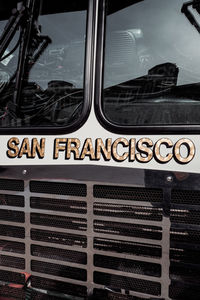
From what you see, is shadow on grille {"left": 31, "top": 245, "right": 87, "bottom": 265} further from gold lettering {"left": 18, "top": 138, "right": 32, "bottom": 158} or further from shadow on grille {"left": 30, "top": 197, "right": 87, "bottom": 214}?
gold lettering {"left": 18, "top": 138, "right": 32, "bottom": 158}

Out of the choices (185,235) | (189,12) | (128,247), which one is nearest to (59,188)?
(128,247)

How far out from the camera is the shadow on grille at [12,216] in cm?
195

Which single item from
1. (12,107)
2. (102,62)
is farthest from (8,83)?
(102,62)

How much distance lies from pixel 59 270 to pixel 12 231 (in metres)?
0.39

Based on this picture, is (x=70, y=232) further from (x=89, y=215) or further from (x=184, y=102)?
(x=184, y=102)

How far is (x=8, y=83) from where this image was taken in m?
1.98

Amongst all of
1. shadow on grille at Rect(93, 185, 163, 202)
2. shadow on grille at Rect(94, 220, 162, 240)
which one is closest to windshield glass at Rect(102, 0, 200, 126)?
shadow on grille at Rect(93, 185, 163, 202)

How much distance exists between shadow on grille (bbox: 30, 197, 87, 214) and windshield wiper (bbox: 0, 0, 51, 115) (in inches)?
21.9

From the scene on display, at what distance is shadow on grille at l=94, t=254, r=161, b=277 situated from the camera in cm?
166

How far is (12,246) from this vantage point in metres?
2.00

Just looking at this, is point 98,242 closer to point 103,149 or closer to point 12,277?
point 103,149

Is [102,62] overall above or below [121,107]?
above

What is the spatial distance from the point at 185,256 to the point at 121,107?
856mm

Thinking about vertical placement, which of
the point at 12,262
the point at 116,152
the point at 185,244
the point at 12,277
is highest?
the point at 116,152
